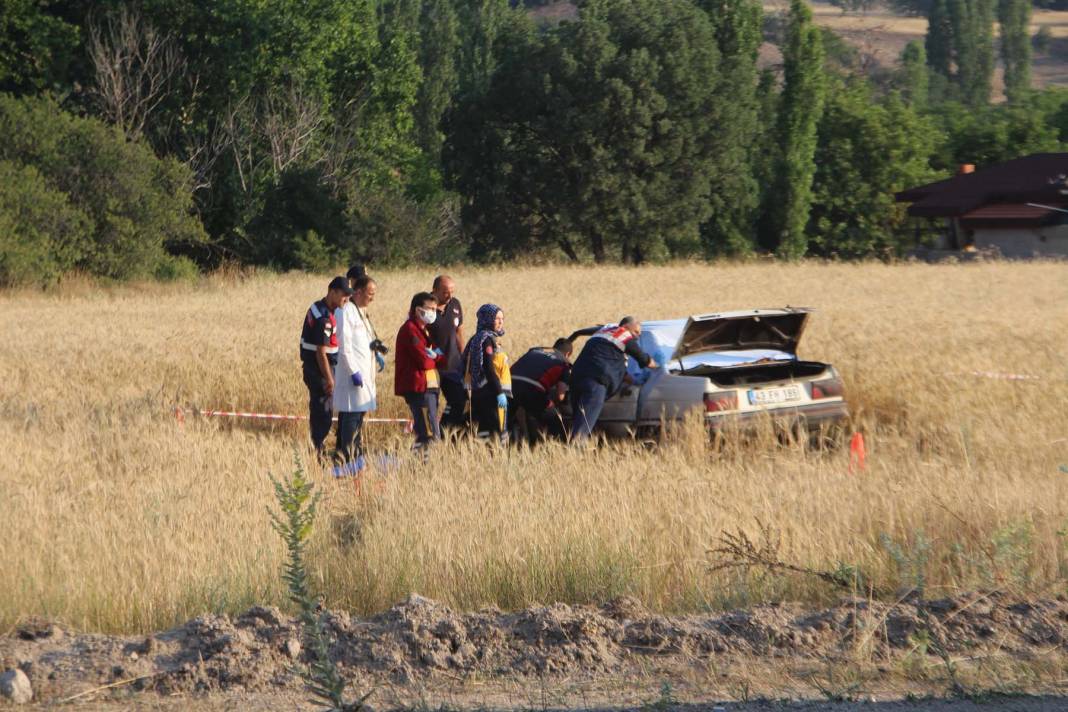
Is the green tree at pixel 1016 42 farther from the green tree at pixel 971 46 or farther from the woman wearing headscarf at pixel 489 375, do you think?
the woman wearing headscarf at pixel 489 375

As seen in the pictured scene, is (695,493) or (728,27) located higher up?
(728,27)

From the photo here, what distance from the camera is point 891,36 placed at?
182625 mm

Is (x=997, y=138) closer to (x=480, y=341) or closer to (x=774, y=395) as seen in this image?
(x=774, y=395)

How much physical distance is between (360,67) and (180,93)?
21.8 ft

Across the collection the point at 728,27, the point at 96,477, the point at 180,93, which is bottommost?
the point at 96,477

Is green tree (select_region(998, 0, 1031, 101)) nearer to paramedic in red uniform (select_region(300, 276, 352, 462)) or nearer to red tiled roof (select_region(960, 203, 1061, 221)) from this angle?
red tiled roof (select_region(960, 203, 1061, 221))

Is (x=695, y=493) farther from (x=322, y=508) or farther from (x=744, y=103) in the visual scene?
(x=744, y=103)

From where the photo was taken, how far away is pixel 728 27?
2438 inches

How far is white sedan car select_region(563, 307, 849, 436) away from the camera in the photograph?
10.9m

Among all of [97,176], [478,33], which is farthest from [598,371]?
[478,33]

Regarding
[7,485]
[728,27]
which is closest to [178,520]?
[7,485]

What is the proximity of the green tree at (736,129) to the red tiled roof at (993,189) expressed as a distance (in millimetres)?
7824

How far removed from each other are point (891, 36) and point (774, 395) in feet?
600

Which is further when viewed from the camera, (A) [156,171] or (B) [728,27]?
(B) [728,27]
